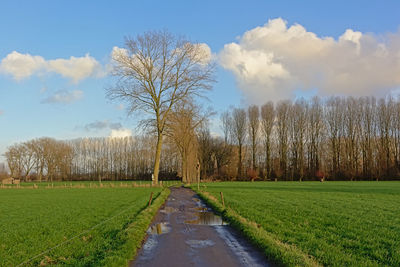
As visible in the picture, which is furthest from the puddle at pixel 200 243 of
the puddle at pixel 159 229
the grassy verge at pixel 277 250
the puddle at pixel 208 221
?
the puddle at pixel 208 221

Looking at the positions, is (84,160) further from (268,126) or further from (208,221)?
(208,221)

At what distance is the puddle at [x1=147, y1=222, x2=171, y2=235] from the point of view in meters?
9.89

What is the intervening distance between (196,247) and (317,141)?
7434 centimetres

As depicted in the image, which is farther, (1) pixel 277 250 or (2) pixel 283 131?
(2) pixel 283 131

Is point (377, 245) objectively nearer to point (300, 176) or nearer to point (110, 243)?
point (110, 243)

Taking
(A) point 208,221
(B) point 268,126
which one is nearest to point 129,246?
(A) point 208,221

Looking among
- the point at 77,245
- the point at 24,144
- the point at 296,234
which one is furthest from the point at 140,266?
the point at 24,144

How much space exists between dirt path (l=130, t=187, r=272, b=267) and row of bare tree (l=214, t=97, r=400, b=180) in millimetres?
Result: 64602

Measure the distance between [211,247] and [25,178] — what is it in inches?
4053

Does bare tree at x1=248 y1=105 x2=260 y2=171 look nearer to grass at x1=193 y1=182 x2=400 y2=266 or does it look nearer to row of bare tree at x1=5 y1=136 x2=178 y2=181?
row of bare tree at x1=5 y1=136 x2=178 y2=181

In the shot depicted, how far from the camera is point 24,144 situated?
93.8 m

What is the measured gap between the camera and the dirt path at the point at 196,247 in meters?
6.50

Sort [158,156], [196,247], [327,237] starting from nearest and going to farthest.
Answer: [196,247] → [327,237] → [158,156]

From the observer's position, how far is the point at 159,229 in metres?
10.4
